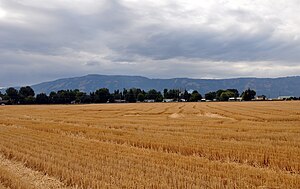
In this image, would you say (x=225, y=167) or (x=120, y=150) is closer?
(x=225, y=167)

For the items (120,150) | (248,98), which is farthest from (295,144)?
(248,98)

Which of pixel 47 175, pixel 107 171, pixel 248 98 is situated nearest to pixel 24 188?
pixel 47 175

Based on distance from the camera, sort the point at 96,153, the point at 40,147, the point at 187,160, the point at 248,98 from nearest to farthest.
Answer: the point at 187,160 → the point at 96,153 → the point at 40,147 → the point at 248,98

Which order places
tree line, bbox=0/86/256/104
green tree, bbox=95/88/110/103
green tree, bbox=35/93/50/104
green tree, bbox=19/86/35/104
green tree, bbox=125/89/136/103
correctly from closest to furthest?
1. green tree, bbox=35/93/50/104
2. green tree, bbox=19/86/35/104
3. tree line, bbox=0/86/256/104
4. green tree, bbox=95/88/110/103
5. green tree, bbox=125/89/136/103

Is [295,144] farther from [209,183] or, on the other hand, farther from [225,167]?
[209,183]

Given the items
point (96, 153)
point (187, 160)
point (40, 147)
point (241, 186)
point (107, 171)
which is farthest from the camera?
point (40, 147)

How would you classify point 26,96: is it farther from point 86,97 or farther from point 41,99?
point 86,97

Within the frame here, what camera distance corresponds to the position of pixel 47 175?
36.9 feet

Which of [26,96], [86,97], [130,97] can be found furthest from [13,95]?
[130,97]

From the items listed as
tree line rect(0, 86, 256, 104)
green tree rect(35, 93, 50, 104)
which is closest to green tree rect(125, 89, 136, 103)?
tree line rect(0, 86, 256, 104)

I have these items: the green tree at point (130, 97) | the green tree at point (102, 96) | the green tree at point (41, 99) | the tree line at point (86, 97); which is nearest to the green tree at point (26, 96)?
the tree line at point (86, 97)

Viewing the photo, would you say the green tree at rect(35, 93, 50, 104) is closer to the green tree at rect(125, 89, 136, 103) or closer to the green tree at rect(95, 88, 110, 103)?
the green tree at rect(95, 88, 110, 103)

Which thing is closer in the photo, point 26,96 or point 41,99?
point 41,99

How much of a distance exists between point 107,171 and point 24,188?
255 centimetres
